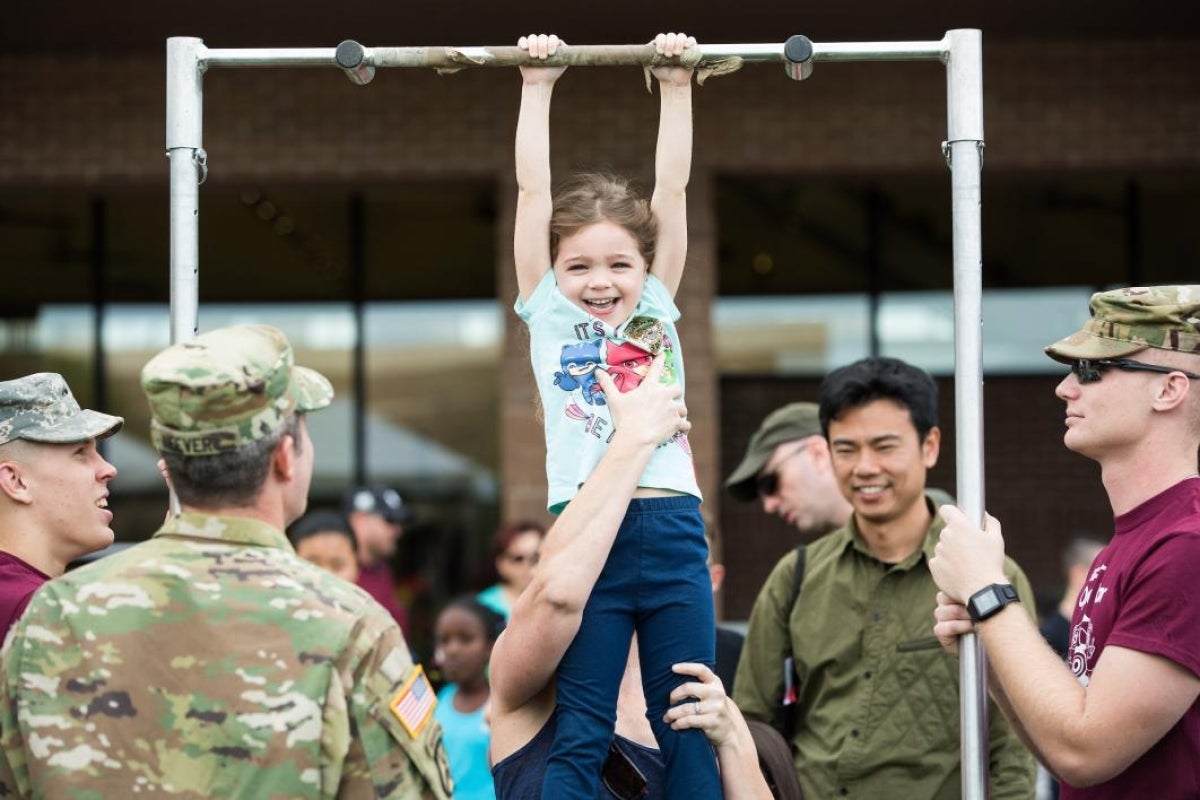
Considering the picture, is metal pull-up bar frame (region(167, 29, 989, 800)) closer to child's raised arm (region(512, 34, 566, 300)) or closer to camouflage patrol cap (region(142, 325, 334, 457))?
child's raised arm (region(512, 34, 566, 300))

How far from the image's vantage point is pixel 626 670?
3.69 m

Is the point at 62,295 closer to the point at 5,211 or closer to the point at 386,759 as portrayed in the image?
the point at 5,211

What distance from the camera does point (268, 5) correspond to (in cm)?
891

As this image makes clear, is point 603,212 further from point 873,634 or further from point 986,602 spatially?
point 873,634

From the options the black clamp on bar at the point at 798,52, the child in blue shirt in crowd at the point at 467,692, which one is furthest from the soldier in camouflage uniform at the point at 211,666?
the child in blue shirt in crowd at the point at 467,692

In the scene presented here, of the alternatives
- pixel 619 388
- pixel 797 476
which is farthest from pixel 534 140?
pixel 797 476

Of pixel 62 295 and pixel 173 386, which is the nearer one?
pixel 173 386

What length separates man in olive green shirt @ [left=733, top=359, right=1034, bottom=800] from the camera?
4289 millimetres

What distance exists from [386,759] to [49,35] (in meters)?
8.01

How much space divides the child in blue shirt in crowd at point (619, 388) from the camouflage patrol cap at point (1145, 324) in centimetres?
94

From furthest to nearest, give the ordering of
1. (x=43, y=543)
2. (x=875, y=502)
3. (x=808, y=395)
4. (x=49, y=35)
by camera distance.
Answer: (x=808, y=395) → (x=49, y=35) → (x=875, y=502) → (x=43, y=543)

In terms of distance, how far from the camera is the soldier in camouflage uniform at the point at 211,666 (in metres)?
2.63

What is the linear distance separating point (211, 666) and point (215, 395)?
456mm

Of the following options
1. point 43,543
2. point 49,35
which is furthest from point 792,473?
point 49,35
